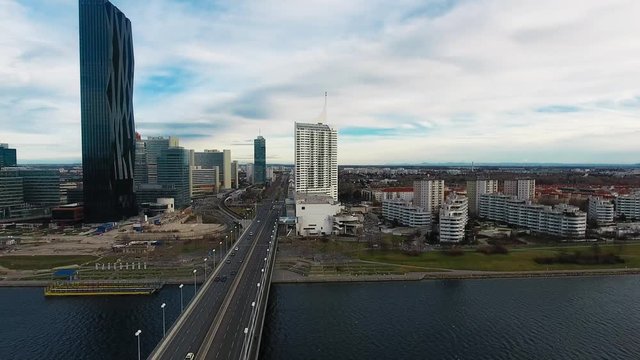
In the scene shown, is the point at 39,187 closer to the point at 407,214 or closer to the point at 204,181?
the point at 204,181

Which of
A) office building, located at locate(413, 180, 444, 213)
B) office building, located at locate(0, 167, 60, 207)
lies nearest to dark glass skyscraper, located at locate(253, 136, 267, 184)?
office building, located at locate(0, 167, 60, 207)

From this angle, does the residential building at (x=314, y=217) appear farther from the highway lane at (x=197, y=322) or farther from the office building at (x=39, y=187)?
the office building at (x=39, y=187)

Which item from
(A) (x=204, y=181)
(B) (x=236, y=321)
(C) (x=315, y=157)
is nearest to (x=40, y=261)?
(B) (x=236, y=321)

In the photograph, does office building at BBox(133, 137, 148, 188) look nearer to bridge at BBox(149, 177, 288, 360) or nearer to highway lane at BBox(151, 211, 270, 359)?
bridge at BBox(149, 177, 288, 360)

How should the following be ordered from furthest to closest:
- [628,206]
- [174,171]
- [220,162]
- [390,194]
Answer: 1. [220,162]
2. [174,171]
3. [390,194]
4. [628,206]

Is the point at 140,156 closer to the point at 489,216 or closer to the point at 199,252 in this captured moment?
the point at 199,252
